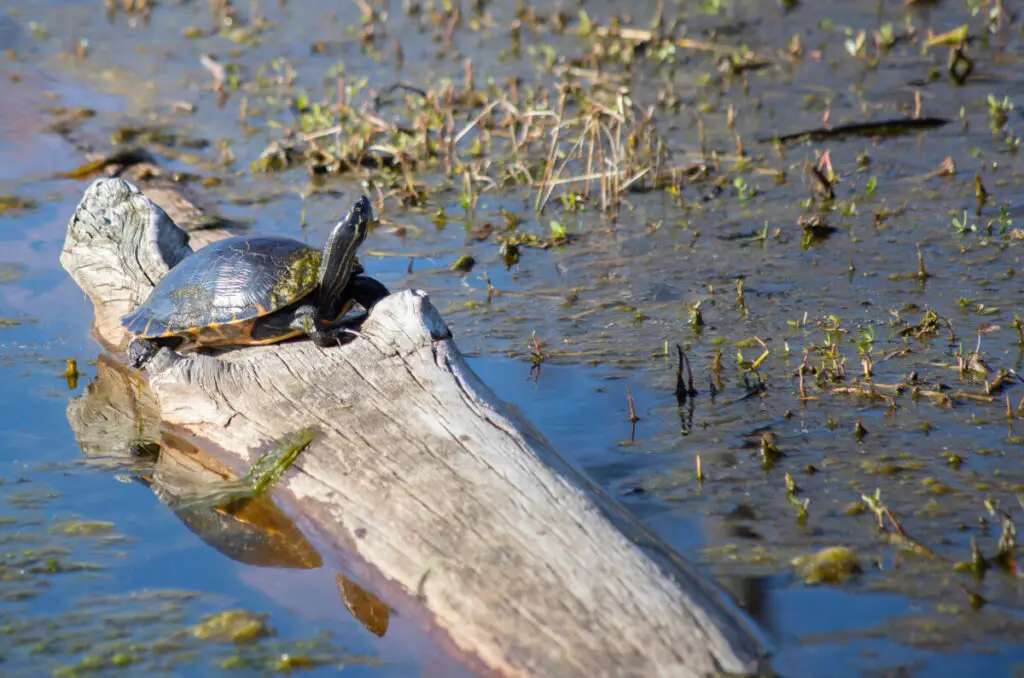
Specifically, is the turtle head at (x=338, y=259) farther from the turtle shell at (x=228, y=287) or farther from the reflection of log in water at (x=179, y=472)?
the reflection of log in water at (x=179, y=472)

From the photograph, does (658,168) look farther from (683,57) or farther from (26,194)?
(26,194)

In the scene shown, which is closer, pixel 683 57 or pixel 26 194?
pixel 26 194

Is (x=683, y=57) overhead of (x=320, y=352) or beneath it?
overhead

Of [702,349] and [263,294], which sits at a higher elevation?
[263,294]

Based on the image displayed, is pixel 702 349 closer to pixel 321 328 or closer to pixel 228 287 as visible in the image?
pixel 321 328

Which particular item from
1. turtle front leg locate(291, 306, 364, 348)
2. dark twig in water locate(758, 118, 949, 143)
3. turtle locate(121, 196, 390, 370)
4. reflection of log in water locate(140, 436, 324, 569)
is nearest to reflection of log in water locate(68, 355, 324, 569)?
reflection of log in water locate(140, 436, 324, 569)

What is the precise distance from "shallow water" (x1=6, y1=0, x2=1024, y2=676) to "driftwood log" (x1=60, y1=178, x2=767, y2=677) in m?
0.28

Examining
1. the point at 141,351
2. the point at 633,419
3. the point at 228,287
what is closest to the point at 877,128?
the point at 633,419

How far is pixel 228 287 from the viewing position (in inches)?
214

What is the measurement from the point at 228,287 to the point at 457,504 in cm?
204

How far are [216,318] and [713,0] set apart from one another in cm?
829

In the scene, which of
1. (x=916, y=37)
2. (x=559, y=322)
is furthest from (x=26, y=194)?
(x=916, y=37)

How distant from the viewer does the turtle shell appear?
538 cm

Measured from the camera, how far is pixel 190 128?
10484 mm
